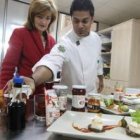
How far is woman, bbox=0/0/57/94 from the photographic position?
1.41 meters

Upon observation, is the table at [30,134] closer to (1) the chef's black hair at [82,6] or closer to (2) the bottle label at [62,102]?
(2) the bottle label at [62,102]

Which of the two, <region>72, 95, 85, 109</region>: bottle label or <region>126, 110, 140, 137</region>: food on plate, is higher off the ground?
<region>72, 95, 85, 109</region>: bottle label

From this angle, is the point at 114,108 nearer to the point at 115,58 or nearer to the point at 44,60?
the point at 44,60

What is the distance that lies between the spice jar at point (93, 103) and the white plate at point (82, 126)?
0.06m

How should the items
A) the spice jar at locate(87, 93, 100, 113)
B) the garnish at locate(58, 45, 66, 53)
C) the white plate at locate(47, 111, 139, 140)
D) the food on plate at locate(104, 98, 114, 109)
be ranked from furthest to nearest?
the garnish at locate(58, 45, 66, 53) → the food on plate at locate(104, 98, 114, 109) → the spice jar at locate(87, 93, 100, 113) → the white plate at locate(47, 111, 139, 140)

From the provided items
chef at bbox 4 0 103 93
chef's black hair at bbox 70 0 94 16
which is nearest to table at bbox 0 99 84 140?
chef at bbox 4 0 103 93

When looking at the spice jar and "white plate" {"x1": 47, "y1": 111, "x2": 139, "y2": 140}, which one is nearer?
"white plate" {"x1": 47, "y1": 111, "x2": 139, "y2": 140}

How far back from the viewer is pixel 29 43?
1456 millimetres

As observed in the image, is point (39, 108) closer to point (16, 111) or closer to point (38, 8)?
point (16, 111)

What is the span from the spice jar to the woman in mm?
616

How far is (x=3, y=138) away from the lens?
23.6 inches

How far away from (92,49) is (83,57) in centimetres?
13

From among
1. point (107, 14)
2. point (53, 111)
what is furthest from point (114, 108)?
point (107, 14)

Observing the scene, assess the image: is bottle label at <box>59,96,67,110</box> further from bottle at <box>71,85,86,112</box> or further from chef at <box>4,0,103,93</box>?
chef at <box>4,0,103,93</box>
